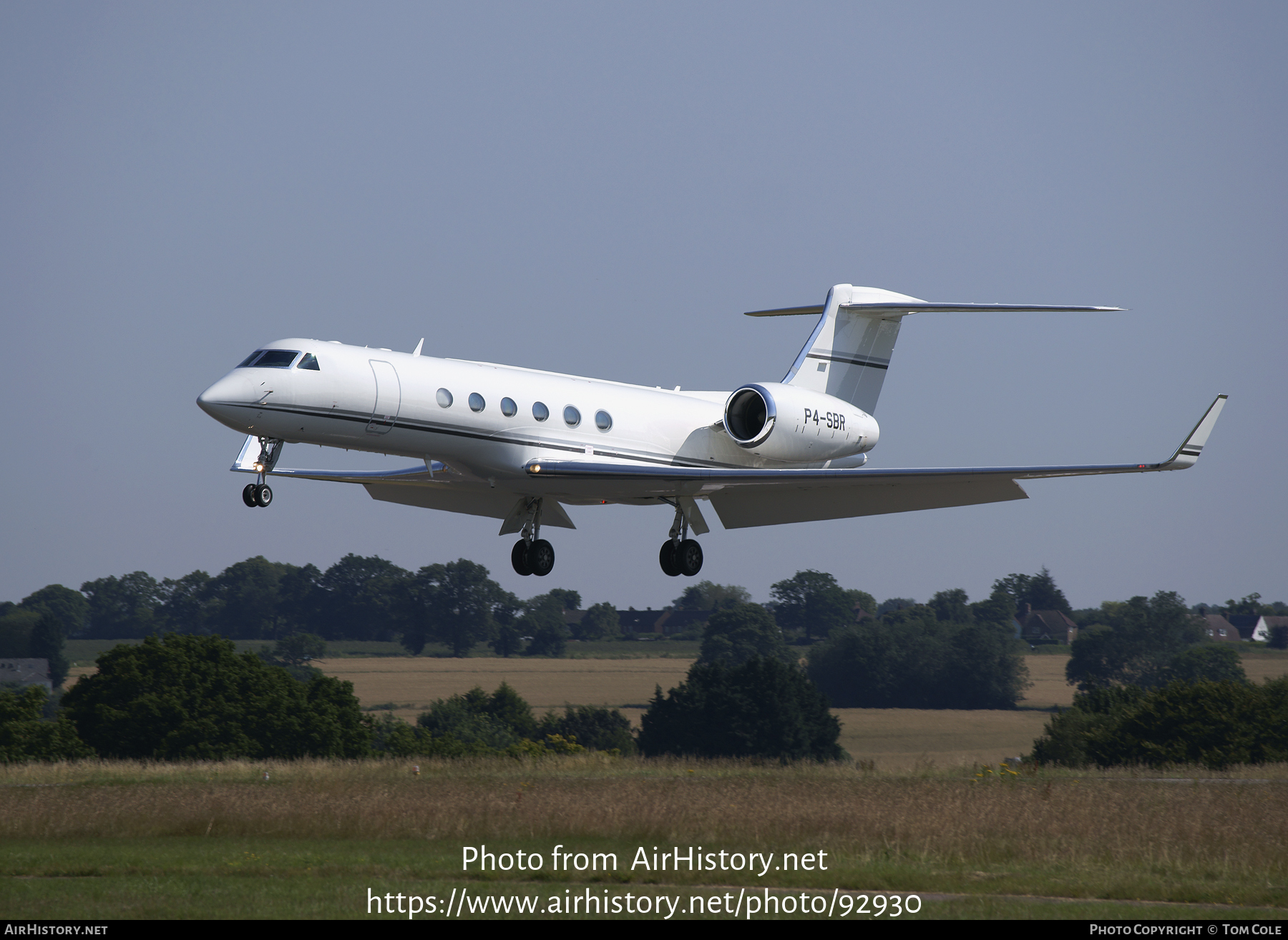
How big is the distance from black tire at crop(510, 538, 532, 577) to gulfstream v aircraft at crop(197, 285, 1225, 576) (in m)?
0.02

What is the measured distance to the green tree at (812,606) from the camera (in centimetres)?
11850

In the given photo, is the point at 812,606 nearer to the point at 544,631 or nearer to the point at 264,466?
the point at 544,631

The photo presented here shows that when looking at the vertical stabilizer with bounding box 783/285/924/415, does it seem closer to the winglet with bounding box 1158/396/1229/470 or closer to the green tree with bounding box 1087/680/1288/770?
the winglet with bounding box 1158/396/1229/470

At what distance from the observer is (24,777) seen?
121 ft

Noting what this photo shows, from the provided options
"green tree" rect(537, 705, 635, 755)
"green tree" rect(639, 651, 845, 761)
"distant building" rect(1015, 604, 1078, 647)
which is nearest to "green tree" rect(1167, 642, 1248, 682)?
"distant building" rect(1015, 604, 1078, 647)

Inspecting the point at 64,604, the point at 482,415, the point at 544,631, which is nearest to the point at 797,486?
the point at 482,415

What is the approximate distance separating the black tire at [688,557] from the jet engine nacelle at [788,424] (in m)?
1.97

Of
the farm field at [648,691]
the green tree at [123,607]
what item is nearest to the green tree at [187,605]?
the green tree at [123,607]

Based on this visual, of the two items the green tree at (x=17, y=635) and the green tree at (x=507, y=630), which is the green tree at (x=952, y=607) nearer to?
the green tree at (x=507, y=630)

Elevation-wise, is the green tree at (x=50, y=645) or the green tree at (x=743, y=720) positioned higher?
the green tree at (x=743, y=720)

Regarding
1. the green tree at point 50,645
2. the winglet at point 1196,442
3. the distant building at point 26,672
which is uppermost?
the winglet at point 1196,442

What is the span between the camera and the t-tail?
83.8 ft

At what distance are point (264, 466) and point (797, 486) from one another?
8.79 metres
